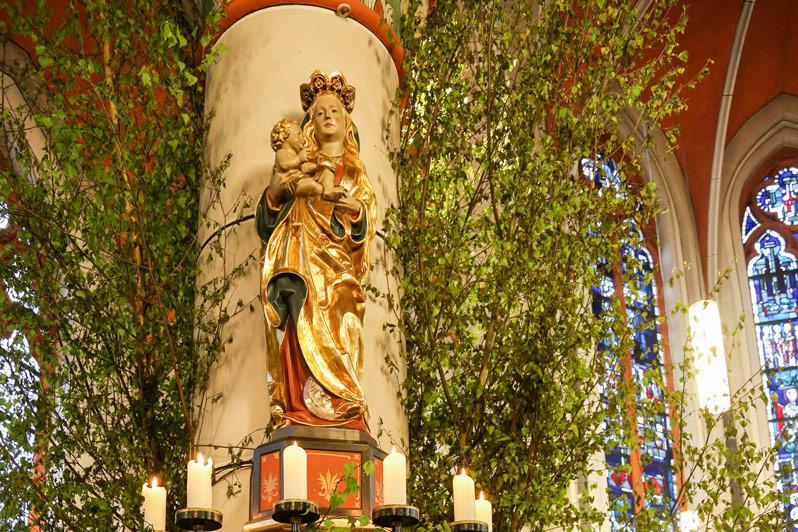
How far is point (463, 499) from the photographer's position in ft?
14.9

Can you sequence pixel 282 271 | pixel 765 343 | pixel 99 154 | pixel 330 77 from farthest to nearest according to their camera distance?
pixel 765 343, pixel 99 154, pixel 330 77, pixel 282 271

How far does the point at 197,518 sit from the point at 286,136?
7.25 feet

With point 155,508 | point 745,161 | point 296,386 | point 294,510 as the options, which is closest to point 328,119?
point 296,386

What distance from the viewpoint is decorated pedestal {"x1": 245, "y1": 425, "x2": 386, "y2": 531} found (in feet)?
17.7

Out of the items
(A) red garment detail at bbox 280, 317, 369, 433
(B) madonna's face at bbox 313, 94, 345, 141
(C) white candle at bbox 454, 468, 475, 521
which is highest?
(B) madonna's face at bbox 313, 94, 345, 141

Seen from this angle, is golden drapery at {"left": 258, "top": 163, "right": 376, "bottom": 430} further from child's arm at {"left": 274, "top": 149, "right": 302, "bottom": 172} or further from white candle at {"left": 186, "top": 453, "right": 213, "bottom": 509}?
white candle at {"left": 186, "top": 453, "right": 213, "bottom": 509}

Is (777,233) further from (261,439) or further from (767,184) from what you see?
(261,439)

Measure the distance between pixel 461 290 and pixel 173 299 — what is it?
4.72 feet

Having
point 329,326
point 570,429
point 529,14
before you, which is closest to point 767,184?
point 529,14

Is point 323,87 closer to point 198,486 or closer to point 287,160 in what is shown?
point 287,160

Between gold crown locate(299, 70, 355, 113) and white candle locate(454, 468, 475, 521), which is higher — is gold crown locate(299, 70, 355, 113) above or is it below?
above

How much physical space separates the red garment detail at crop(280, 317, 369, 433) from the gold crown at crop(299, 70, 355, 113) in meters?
1.11

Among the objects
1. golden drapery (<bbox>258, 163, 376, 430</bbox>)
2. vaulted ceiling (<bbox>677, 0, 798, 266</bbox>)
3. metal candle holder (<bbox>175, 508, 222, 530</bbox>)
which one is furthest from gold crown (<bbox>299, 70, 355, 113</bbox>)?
vaulted ceiling (<bbox>677, 0, 798, 266</bbox>)

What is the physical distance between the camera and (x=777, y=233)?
13.8 meters
